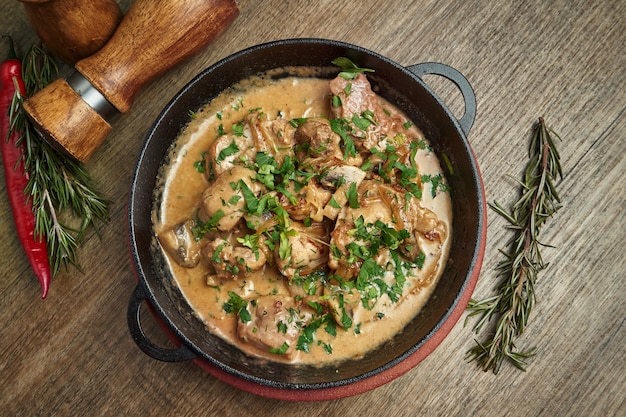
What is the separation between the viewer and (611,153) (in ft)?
12.0

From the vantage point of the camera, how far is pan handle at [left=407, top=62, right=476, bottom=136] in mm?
3197

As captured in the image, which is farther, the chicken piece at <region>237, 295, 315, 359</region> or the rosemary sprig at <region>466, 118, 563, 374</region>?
the rosemary sprig at <region>466, 118, 563, 374</region>

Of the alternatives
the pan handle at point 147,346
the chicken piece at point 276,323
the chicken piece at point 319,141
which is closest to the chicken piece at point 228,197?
the chicken piece at point 319,141

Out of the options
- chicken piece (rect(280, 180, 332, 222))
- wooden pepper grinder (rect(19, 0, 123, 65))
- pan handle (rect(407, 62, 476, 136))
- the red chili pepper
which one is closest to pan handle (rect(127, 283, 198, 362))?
the red chili pepper

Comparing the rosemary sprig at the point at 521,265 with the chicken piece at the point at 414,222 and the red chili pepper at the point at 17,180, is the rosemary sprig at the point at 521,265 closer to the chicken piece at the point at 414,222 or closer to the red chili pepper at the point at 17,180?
the chicken piece at the point at 414,222

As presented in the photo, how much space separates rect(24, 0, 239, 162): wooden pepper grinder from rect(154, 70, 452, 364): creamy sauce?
0.41 meters

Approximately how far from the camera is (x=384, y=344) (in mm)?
3312

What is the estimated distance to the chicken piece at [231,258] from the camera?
3123 mm

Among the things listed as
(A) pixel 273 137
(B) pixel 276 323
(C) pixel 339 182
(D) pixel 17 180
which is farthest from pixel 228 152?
(D) pixel 17 180

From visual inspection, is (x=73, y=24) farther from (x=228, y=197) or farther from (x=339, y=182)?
(x=339, y=182)

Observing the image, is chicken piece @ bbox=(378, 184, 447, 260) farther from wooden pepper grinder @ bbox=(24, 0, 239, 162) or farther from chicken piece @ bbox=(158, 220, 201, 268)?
wooden pepper grinder @ bbox=(24, 0, 239, 162)

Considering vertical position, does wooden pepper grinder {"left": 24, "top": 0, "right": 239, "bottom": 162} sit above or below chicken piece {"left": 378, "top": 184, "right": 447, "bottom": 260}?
above

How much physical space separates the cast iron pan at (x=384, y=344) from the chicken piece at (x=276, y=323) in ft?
0.54

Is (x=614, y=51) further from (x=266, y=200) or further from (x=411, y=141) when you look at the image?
(x=266, y=200)
